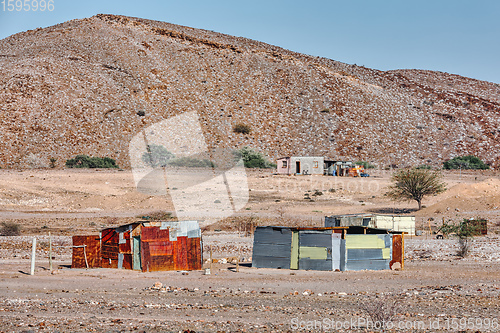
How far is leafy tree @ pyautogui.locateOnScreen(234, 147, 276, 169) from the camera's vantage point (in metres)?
71.3

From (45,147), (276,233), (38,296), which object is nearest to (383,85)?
(45,147)

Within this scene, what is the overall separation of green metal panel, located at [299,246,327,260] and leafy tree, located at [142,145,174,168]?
4702cm

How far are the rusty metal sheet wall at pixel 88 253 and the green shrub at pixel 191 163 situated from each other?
147 ft

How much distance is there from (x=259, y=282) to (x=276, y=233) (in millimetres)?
3388

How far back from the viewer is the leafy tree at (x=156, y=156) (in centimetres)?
6900

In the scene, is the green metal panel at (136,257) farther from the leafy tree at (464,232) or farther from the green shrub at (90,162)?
the green shrub at (90,162)

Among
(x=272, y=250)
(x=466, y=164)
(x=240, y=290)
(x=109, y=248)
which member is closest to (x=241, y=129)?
(x=466, y=164)

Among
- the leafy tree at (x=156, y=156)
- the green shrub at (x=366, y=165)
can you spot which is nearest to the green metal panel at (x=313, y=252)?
the leafy tree at (x=156, y=156)

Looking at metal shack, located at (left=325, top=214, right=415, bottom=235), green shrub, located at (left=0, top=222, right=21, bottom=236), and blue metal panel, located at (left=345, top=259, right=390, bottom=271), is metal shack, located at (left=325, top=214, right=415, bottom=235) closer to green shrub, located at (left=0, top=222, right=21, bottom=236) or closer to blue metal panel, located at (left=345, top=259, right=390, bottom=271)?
blue metal panel, located at (left=345, top=259, right=390, bottom=271)

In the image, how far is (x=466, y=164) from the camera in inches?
2928

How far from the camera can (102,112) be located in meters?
77.8

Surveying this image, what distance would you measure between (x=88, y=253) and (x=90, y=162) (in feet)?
147

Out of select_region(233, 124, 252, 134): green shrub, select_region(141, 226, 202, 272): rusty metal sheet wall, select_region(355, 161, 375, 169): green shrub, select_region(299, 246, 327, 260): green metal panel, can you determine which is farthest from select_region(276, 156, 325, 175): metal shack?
select_region(141, 226, 202, 272): rusty metal sheet wall

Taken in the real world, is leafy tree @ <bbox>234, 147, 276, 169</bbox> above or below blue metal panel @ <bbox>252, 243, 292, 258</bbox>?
above
